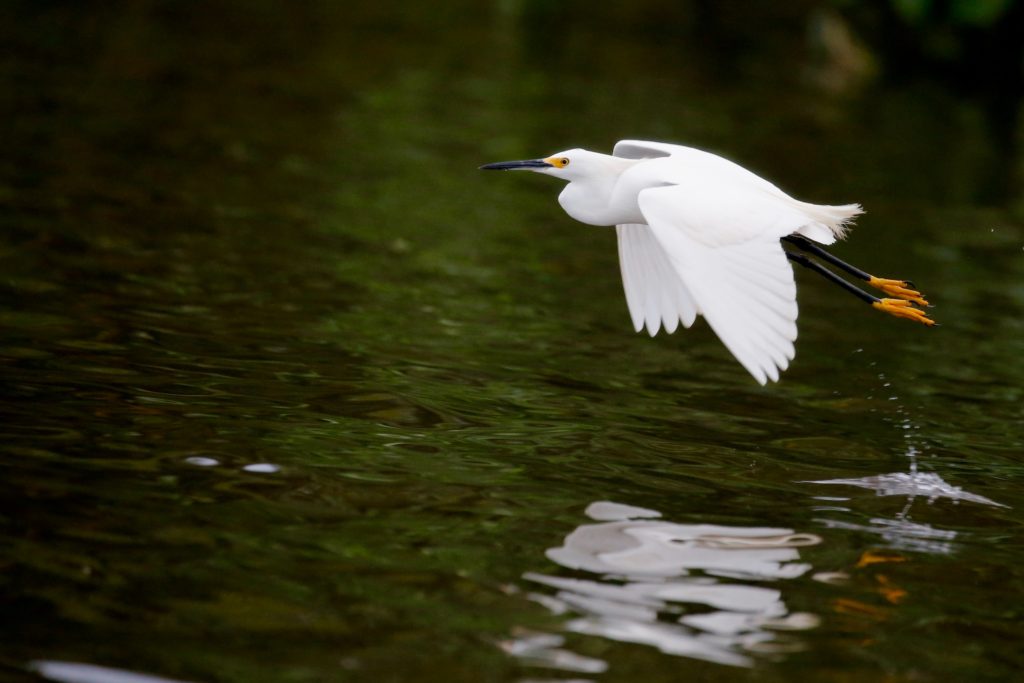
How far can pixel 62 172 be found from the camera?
10125 millimetres

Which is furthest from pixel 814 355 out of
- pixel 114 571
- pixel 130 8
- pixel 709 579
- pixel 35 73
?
pixel 130 8

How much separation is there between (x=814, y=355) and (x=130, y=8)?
17102mm

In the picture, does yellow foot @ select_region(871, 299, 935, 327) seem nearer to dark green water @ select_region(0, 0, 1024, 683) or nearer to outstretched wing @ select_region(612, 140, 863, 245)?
outstretched wing @ select_region(612, 140, 863, 245)

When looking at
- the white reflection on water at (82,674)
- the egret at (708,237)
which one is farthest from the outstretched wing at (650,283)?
the white reflection on water at (82,674)

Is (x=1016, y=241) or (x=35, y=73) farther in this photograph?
(x=35, y=73)

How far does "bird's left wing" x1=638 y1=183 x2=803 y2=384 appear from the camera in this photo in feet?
15.4

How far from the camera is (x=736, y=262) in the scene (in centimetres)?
498

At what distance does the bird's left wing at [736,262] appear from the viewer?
4.68 metres

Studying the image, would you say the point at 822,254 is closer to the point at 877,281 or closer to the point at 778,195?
the point at 877,281

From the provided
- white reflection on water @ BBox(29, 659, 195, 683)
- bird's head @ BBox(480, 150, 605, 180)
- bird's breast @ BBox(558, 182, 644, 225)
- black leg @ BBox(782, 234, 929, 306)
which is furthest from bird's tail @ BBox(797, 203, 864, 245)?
white reflection on water @ BBox(29, 659, 195, 683)

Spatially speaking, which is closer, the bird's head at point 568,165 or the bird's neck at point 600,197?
the bird's neck at point 600,197

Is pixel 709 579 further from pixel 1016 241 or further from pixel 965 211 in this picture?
pixel 965 211

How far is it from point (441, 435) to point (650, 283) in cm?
126

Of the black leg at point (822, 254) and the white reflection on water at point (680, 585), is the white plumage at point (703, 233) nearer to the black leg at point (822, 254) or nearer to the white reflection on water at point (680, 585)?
the black leg at point (822, 254)
